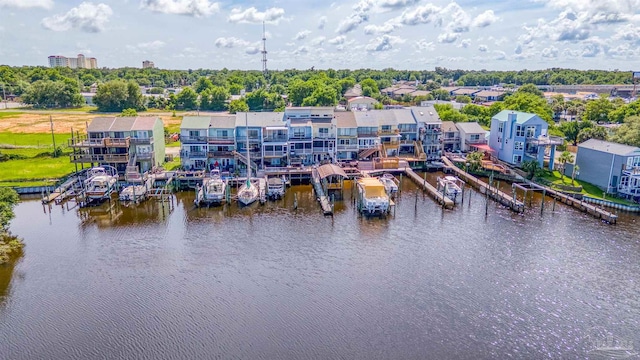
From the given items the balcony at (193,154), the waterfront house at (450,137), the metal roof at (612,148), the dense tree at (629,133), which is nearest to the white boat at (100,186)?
the balcony at (193,154)

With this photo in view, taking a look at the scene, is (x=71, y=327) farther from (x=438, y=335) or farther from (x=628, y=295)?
(x=628, y=295)

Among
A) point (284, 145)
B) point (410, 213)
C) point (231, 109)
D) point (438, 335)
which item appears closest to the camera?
point (438, 335)

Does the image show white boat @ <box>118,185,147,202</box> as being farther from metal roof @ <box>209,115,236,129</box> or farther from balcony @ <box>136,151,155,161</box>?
metal roof @ <box>209,115,236,129</box>

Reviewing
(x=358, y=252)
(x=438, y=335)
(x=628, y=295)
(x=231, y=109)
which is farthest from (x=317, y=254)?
(x=231, y=109)

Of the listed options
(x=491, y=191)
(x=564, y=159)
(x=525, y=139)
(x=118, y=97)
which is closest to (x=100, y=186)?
(x=491, y=191)

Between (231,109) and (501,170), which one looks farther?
(231,109)

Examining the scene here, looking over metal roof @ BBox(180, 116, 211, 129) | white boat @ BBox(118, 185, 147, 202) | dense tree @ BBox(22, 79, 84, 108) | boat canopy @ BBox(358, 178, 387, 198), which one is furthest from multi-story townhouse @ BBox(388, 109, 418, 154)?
dense tree @ BBox(22, 79, 84, 108)

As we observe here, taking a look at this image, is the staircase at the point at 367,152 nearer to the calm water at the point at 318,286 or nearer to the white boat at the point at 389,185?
the white boat at the point at 389,185
